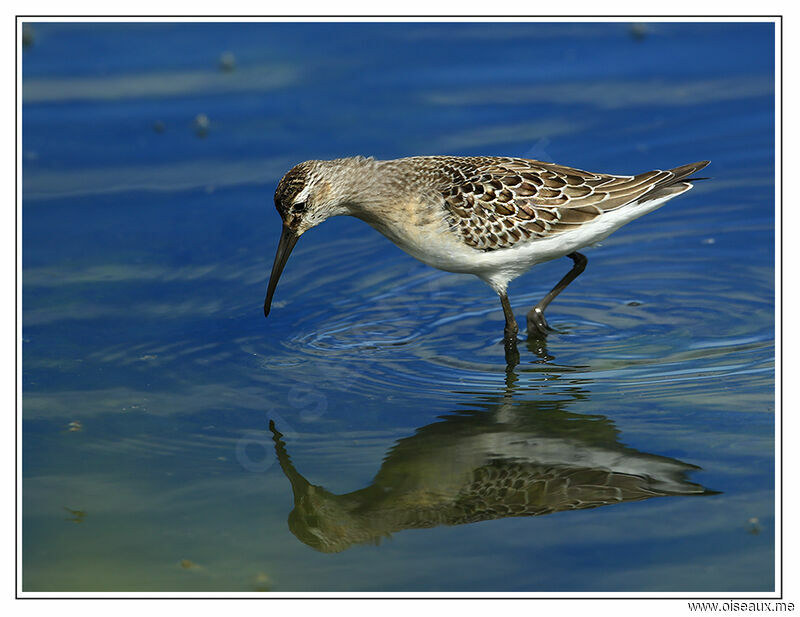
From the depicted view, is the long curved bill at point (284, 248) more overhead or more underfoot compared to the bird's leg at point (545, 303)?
more overhead

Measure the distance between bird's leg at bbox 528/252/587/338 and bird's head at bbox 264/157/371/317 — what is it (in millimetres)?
1982

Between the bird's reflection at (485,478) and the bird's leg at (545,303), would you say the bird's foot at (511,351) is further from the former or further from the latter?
the bird's reflection at (485,478)

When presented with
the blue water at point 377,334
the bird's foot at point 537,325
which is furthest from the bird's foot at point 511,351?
the bird's foot at point 537,325

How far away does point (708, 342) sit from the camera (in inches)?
368

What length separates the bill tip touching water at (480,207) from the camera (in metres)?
9.24

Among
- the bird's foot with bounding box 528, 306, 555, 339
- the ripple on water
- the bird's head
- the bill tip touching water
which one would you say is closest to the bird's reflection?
the ripple on water

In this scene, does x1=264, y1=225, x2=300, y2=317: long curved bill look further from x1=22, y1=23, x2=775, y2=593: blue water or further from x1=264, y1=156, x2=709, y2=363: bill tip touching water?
x1=22, y1=23, x2=775, y2=593: blue water

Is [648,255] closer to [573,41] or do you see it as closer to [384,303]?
[384,303]

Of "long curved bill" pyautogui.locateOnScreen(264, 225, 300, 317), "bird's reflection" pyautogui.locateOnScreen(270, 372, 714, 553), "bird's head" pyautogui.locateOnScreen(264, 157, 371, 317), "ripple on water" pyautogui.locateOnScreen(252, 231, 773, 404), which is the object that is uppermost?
"bird's head" pyautogui.locateOnScreen(264, 157, 371, 317)

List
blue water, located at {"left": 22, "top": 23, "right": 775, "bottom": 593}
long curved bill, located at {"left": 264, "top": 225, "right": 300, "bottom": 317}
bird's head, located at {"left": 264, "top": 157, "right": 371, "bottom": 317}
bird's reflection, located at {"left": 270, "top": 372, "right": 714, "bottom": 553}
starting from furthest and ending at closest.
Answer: long curved bill, located at {"left": 264, "top": 225, "right": 300, "bottom": 317}
bird's head, located at {"left": 264, "top": 157, "right": 371, "bottom": 317}
bird's reflection, located at {"left": 270, "top": 372, "right": 714, "bottom": 553}
blue water, located at {"left": 22, "top": 23, "right": 775, "bottom": 593}

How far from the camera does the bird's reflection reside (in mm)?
6992

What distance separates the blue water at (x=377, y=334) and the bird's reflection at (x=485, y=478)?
2cm

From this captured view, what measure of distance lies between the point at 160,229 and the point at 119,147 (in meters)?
2.14

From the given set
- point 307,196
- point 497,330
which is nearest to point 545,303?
point 497,330
